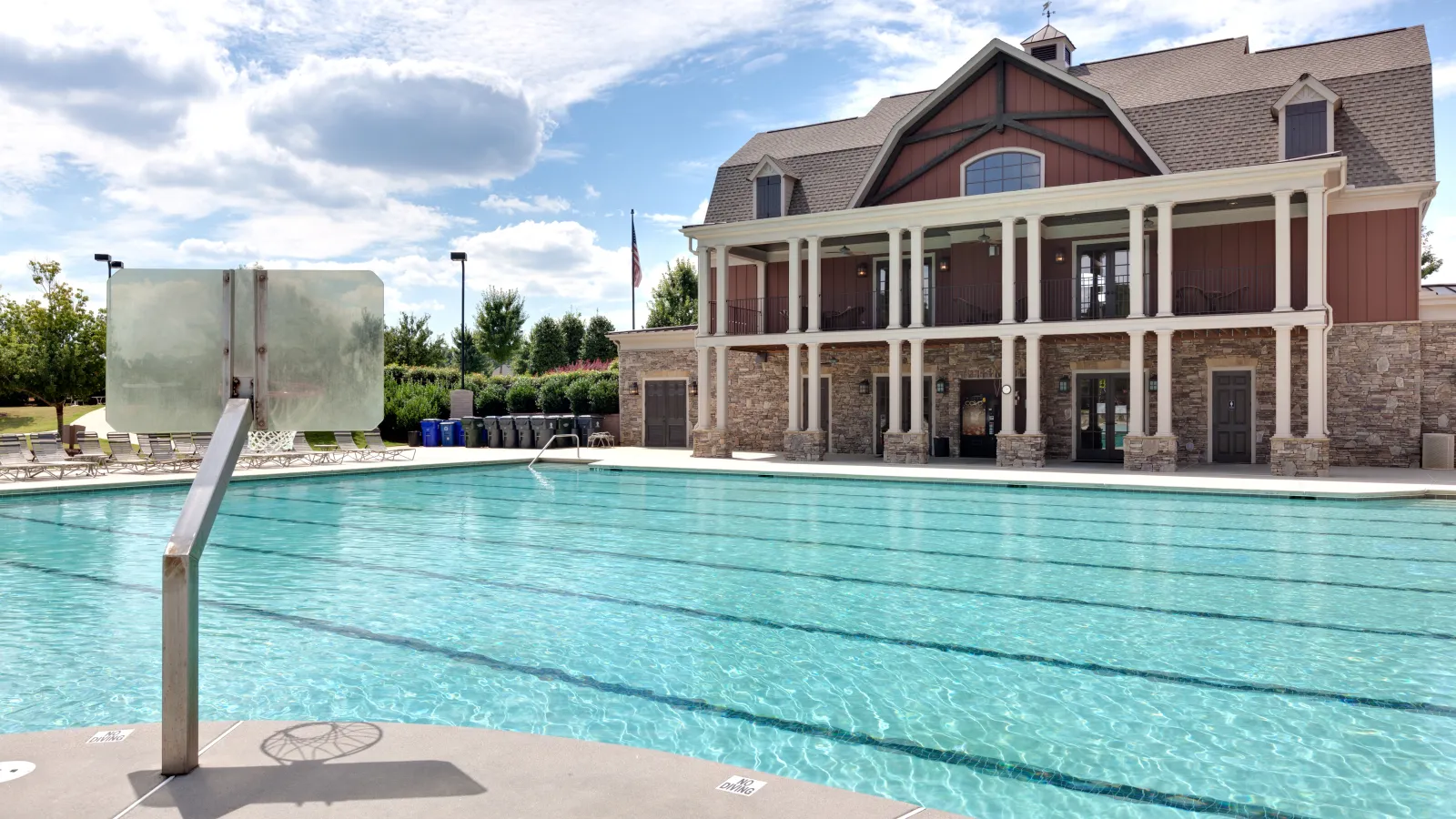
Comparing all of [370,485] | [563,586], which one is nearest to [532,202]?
[370,485]

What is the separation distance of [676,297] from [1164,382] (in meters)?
33.3

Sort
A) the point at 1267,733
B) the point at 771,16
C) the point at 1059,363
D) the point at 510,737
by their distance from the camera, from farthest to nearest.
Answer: the point at 1059,363 → the point at 771,16 → the point at 1267,733 → the point at 510,737

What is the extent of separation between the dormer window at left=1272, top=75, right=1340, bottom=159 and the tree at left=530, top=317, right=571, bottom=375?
3813 centimetres

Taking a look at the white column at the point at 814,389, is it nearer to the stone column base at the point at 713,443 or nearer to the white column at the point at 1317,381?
the stone column base at the point at 713,443

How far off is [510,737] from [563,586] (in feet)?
13.0

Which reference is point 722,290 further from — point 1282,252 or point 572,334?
point 572,334

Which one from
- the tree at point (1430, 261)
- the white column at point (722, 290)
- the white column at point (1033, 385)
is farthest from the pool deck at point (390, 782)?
the tree at point (1430, 261)

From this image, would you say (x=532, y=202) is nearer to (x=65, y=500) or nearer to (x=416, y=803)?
(x=65, y=500)

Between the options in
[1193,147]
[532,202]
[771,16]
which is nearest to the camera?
[771,16]

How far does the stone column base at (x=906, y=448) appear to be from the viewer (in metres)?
19.7

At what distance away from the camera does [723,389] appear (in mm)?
21859

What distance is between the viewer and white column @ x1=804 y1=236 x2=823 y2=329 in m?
20.9

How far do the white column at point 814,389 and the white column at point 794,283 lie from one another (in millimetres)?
628

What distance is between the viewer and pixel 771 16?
12453 millimetres
